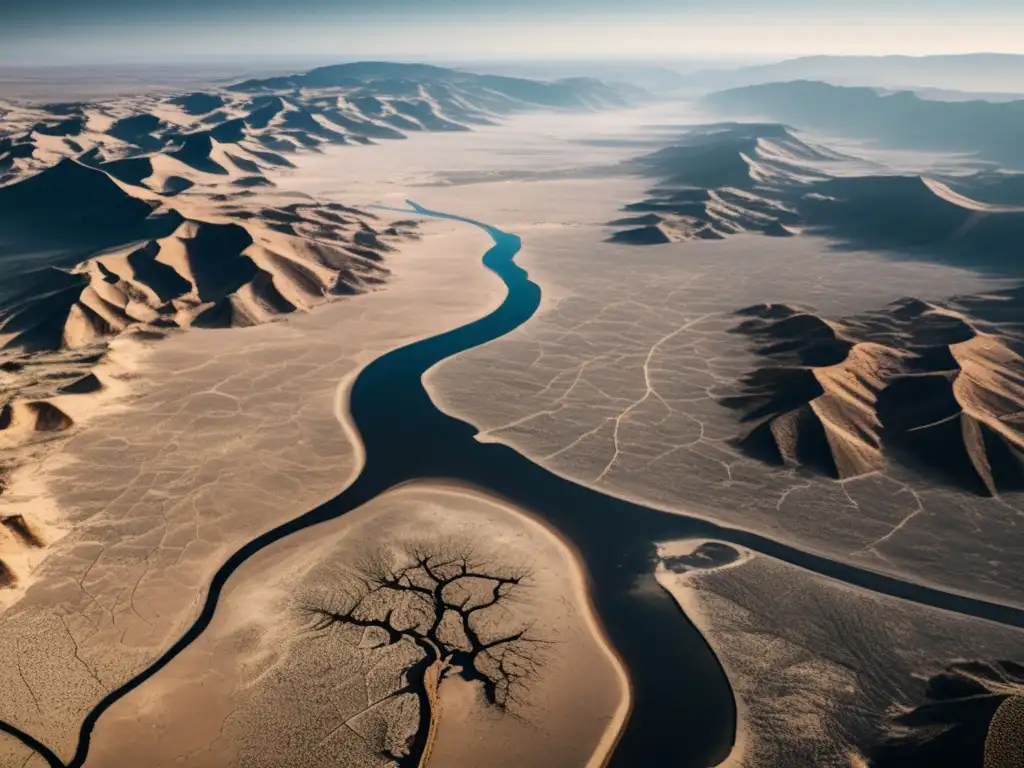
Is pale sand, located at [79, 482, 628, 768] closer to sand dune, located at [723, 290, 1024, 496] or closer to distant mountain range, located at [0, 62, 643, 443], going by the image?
sand dune, located at [723, 290, 1024, 496]

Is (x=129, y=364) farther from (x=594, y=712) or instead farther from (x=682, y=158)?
(x=682, y=158)

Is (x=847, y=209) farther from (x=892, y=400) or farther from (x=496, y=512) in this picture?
(x=496, y=512)

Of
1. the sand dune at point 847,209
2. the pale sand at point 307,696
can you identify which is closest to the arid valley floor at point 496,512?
the pale sand at point 307,696

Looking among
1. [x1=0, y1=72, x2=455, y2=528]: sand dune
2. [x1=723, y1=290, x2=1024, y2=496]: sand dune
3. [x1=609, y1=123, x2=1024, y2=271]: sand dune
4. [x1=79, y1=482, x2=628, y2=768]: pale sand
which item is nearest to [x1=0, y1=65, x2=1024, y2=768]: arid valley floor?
[x1=79, y1=482, x2=628, y2=768]: pale sand

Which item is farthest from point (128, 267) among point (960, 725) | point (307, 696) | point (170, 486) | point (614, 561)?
point (960, 725)

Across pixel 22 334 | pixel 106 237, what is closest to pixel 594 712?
pixel 22 334
